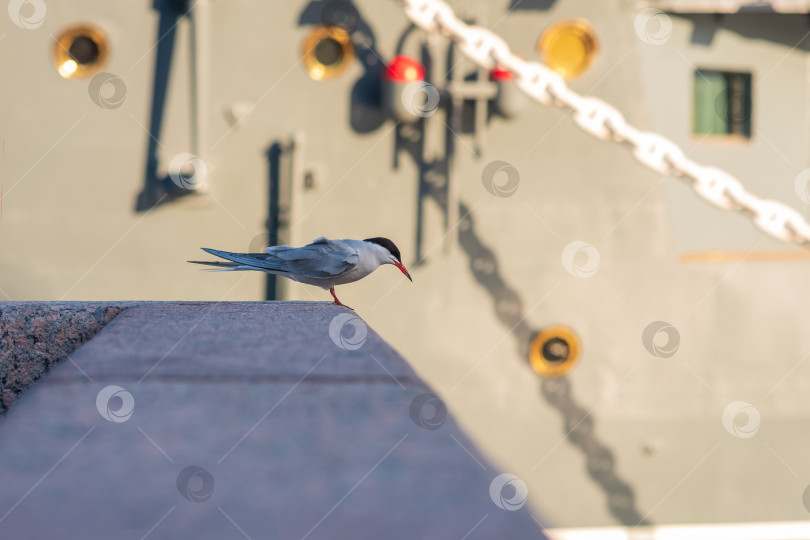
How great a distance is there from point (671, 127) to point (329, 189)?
308 centimetres

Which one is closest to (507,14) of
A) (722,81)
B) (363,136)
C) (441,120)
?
(441,120)

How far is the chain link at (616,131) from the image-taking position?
17.0ft

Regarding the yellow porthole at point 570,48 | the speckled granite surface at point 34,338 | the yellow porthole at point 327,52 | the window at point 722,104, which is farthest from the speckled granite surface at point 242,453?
the window at point 722,104

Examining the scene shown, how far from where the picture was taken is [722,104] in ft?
22.5

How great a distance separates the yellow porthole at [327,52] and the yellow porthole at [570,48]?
1.66 m

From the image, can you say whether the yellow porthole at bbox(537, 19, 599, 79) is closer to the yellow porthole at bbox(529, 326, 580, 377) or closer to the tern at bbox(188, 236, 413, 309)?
the yellow porthole at bbox(529, 326, 580, 377)

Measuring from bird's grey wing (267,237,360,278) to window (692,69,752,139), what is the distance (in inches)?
198

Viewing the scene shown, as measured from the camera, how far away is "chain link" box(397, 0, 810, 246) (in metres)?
5.20

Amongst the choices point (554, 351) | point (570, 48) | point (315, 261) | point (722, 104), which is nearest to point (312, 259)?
point (315, 261)

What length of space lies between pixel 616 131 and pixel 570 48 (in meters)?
1.59

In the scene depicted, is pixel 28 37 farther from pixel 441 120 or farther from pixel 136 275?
pixel 441 120

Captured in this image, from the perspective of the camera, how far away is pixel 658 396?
6645 millimetres

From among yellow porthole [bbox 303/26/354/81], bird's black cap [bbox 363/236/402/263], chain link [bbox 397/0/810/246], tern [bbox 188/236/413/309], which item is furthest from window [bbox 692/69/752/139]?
tern [bbox 188/236/413/309]

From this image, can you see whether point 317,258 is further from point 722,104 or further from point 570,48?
point 722,104
